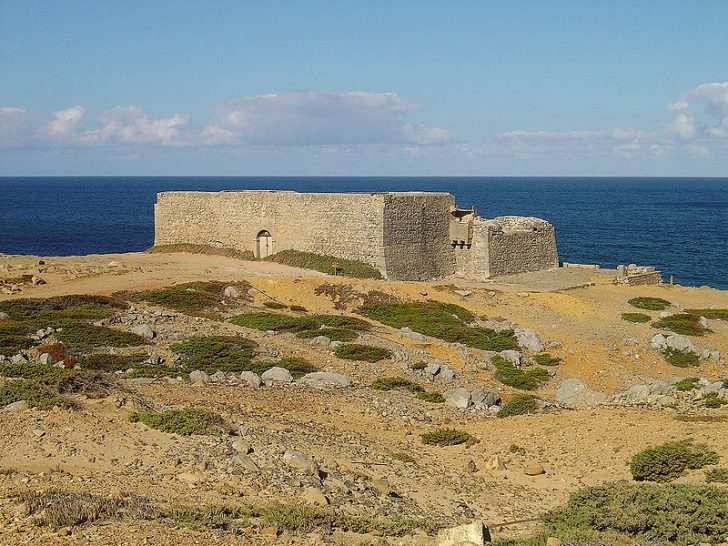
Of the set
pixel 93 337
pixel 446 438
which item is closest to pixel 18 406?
pixel 446 438

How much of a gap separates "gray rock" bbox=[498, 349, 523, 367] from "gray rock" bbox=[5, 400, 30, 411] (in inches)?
577

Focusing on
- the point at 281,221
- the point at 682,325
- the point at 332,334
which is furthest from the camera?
the point at 281,221

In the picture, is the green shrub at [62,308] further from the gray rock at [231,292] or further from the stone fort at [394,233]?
the stone fort at [394,233]

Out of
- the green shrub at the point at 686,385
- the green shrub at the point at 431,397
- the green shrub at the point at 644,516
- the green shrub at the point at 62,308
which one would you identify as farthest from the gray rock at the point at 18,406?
the green shrub at the point at 686,385

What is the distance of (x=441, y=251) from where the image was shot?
37.1m

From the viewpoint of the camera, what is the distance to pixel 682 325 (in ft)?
97.2

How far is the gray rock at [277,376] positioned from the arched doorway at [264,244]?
1928cm

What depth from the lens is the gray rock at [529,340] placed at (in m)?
26.2

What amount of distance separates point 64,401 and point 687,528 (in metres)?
10.3

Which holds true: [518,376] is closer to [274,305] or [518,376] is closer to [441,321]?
[441,321]

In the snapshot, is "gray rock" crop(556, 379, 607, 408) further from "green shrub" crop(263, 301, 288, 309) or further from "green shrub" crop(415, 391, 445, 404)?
"green shrub" crop(263, 301, 288, 309)

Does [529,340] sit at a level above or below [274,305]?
below

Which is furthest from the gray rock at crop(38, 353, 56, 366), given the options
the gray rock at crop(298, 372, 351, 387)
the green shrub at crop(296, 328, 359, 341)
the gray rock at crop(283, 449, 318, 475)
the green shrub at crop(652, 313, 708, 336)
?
the green shrub at crop(652, 313, 708, 336)

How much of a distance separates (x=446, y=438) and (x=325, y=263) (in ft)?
68.9
